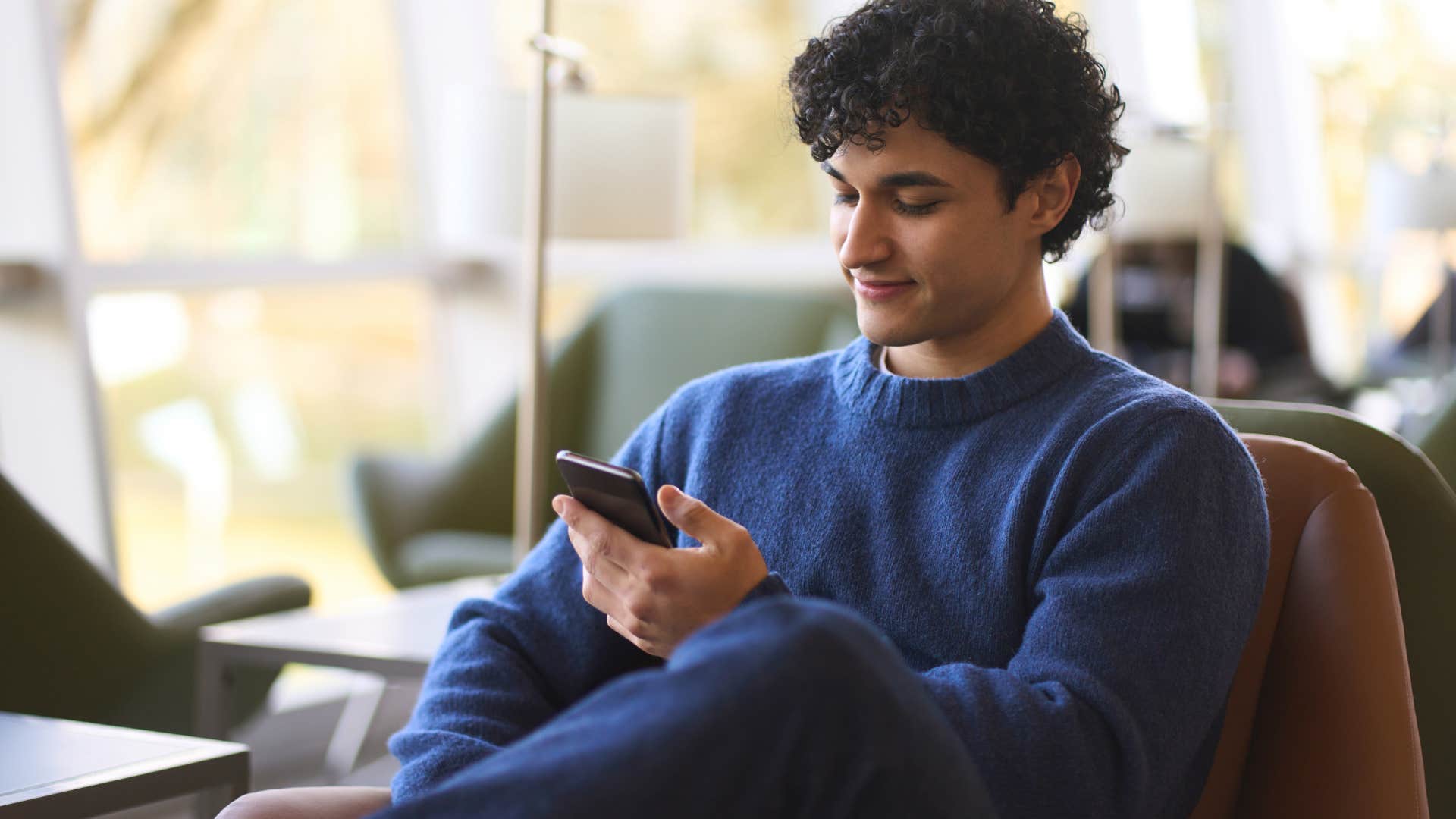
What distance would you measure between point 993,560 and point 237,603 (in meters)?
1.31

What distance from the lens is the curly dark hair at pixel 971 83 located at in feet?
4.42

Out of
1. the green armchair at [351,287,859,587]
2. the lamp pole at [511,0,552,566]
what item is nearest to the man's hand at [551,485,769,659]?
the lamp pole at [511,0,552,566]

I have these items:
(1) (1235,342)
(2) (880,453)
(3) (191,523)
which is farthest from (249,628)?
(1) (1235,342)

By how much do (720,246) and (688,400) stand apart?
126 inches

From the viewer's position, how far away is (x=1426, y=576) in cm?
149

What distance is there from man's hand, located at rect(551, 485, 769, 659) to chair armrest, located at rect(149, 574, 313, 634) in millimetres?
1054

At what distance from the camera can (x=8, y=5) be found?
9.62 feet

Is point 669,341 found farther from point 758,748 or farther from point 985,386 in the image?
point 758,748

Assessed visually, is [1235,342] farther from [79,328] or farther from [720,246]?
[79,328]

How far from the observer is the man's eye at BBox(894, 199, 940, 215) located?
1384 mm

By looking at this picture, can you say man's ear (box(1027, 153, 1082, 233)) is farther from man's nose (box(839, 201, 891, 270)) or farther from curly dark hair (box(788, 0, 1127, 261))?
man's nose (box(839, 201, 891, 270))

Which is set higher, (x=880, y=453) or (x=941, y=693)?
(x=880, y=453)

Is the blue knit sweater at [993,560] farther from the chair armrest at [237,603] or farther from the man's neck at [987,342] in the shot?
the chair armrest at [237,603]

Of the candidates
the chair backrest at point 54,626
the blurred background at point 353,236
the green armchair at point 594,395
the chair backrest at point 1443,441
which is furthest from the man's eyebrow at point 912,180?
the green armchair at point 594,395
